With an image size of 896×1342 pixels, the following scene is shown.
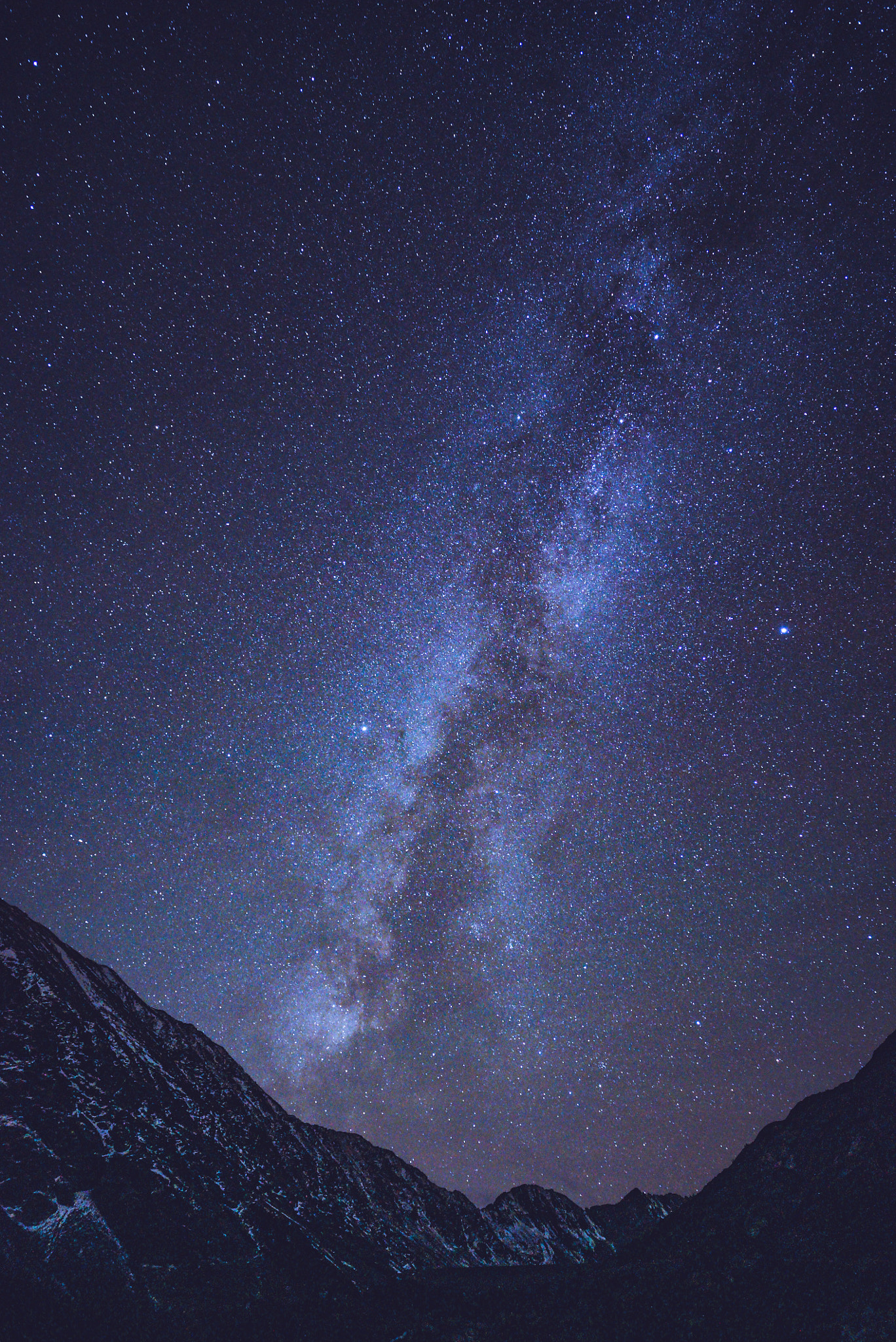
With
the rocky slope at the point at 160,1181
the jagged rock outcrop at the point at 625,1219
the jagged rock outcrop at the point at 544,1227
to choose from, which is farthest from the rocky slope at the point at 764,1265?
the jagged rock outcrop at the point at 625,1219

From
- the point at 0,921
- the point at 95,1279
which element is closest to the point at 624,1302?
the point at 95,1279

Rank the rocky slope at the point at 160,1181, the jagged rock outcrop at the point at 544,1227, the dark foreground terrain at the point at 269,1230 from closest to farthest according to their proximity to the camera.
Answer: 1. the dark foreground terrain at the point at 269,1230
2. the rocky slope at the point at 160,1181
3. the jagged rock outcrop at the point at 544,1227

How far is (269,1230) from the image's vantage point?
343ft

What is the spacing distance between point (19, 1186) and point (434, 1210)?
11034cm

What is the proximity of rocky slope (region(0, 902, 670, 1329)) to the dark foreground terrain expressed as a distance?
1.06ft

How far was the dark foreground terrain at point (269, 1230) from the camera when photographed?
2744 inches

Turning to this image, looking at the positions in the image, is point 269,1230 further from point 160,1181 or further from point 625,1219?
point 625,1219

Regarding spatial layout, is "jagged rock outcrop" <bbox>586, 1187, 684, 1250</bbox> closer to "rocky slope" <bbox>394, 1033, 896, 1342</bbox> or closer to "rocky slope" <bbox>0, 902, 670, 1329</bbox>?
"rocky slope" <bbox>0, 902, 670, 1329</bbox>

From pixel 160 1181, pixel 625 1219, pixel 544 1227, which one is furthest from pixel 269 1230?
pixel 625 1219

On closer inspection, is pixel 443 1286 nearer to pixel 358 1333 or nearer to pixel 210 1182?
pixel 358 1333

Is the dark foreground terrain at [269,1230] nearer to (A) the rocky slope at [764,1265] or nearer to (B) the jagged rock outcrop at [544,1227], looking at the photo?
(A) the rocky slope at [764,1265]

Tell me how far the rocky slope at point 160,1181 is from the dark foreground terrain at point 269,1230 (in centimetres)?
32

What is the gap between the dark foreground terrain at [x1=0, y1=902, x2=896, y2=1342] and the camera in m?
69.7

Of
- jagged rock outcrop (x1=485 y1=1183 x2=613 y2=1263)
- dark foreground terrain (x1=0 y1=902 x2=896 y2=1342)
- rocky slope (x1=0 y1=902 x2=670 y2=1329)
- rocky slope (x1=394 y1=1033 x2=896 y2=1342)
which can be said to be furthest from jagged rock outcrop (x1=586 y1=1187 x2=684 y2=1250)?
rocky slope (x1=394 y1=1033 x2=896 y2=1342)
